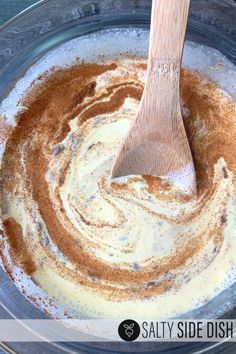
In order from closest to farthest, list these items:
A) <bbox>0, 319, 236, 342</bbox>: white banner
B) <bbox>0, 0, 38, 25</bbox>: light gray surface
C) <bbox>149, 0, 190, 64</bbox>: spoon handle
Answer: <bbox>149, 0, 190, 64</bbox>: spoon handle → <bbox>0, 319, 236, 342</bbox>: white banner → <bbox>0, 0, 38, 25</bbox>: light gray surface

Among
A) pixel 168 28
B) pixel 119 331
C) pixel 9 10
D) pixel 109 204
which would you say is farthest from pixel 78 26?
pixel 119 331

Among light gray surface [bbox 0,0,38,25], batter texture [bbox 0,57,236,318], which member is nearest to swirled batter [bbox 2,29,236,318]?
batter texture [bbox 0,57,236,318]

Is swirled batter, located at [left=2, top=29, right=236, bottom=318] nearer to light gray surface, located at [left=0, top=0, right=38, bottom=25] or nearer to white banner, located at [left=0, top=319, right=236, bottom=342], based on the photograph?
white banner, located at [left=0, top=319, right=236, bottom=342]

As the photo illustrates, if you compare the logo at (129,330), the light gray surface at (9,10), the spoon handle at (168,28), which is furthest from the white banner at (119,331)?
the light gray surface at (9,10)

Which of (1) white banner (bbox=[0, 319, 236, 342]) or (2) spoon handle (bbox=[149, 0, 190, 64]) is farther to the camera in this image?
(1) white banner (bbox=[0, 319, 236, 342])

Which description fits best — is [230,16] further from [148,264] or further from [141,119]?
[148,264]
